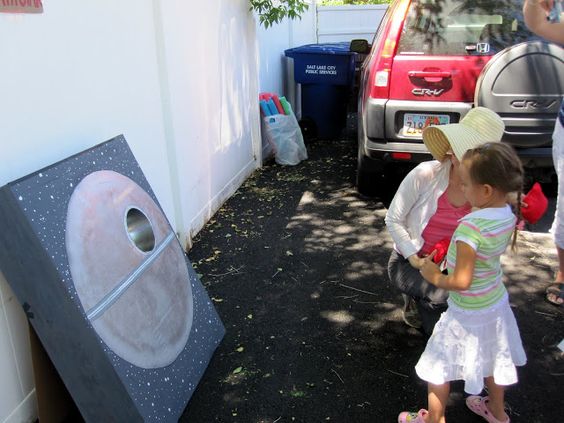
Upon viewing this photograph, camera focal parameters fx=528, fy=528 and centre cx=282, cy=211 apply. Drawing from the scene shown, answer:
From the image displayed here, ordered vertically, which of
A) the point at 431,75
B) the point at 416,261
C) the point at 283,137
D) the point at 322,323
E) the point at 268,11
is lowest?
the point at 322,323

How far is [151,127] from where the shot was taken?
143 inches

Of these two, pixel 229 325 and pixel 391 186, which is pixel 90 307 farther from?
pixel 391 186

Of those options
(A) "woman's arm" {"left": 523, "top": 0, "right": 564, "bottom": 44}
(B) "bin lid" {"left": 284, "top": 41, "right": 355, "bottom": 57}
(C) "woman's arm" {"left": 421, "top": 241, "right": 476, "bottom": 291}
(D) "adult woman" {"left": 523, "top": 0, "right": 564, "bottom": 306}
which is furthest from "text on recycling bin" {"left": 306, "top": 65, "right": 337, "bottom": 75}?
(C) "woman's arm" {"left": 421, "top": 241, "right": 476, "bottom": 291}

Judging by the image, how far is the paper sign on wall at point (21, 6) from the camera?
2072 millimetres

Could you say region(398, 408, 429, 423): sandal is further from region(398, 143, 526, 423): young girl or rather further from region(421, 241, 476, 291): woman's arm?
region(421, 241, 476, 291): woman's arm

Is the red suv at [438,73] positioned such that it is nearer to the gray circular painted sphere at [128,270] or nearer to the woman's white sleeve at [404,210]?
the woman's white sleeve at [404,210]

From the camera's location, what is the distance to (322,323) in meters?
3.20

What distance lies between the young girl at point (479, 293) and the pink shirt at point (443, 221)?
1.24ft

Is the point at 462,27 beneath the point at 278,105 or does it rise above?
above

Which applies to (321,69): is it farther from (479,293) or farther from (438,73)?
(479,293)

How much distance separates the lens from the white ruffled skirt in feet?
6.79

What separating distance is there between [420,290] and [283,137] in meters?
4.37

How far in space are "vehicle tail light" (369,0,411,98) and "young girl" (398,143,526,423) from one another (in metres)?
2.51

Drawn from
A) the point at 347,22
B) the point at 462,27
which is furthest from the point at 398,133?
the point at 347,22
